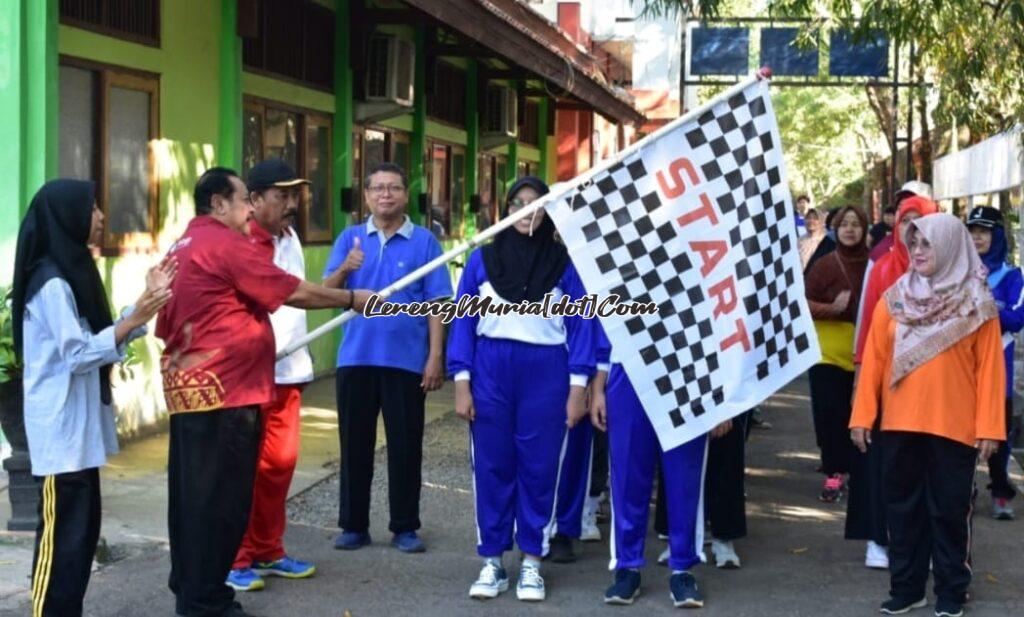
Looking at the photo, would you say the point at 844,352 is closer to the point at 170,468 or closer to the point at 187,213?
the point at 170,468

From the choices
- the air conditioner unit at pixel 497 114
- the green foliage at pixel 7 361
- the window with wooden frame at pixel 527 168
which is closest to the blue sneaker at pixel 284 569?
the green foliage at pixel 7 361

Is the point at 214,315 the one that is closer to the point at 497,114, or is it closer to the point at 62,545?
the point at 62,545

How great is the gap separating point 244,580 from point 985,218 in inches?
180

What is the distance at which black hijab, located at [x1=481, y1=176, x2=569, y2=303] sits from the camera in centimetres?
696

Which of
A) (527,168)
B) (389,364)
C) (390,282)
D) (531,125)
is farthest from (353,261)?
(531,125)

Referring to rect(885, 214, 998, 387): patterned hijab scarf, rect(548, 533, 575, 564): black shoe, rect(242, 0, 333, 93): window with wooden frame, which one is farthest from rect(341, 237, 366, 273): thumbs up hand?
rect(242, 0, 333, 93): window with wooden frame

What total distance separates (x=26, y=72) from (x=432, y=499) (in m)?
3.62

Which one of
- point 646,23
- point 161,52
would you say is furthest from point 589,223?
point 646,23

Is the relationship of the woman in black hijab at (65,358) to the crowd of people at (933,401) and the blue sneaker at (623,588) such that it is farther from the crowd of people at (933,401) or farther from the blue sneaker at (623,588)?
the crowd of people at (933,401)

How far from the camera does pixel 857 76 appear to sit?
23.8 metres

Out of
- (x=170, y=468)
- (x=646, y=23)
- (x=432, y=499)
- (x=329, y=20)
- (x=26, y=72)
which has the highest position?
(x=646, y=23)

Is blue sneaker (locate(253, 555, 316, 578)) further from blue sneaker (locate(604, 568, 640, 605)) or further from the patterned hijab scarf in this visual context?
the patterned hijab scarf

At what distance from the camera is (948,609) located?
6598 mm

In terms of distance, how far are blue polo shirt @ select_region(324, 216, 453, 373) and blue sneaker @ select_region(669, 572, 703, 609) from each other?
1799mm
